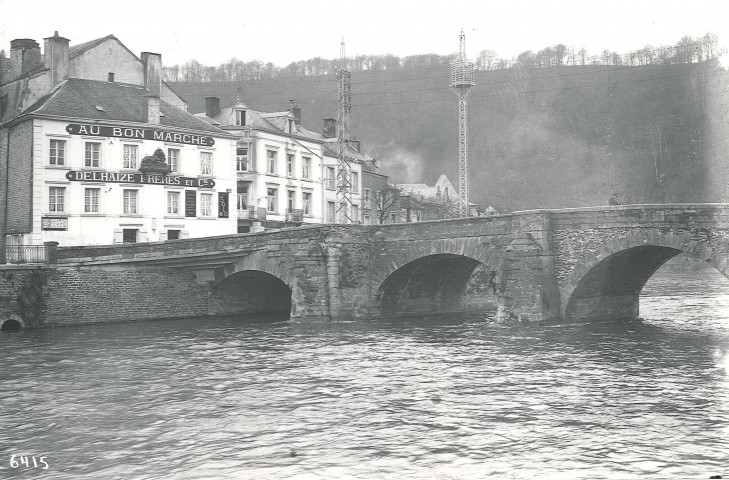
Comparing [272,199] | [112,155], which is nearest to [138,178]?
[112,155]

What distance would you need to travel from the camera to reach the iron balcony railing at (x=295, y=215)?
5644 centimetres

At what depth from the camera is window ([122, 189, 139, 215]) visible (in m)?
45.5

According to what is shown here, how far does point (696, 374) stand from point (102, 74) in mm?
38942

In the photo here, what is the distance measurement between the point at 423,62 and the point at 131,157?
106m

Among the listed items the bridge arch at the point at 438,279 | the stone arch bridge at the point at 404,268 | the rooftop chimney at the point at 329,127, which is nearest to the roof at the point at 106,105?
the stone arch bridge at the point at 404,268

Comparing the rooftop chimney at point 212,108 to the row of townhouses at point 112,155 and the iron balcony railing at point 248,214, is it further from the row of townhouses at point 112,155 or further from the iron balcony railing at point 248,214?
the iron balcony railing at point 248,214

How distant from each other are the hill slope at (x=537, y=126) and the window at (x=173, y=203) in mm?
52838

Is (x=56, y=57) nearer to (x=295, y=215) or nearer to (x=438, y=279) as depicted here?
(x=295, y=215)

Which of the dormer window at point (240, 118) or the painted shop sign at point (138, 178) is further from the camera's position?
the dormer window at point (240, 118)

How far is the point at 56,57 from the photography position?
4528cm

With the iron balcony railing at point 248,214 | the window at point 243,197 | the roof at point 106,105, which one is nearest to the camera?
the roof at point 106,105

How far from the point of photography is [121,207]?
4531cm

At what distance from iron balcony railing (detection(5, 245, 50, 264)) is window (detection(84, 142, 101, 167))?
5574mm

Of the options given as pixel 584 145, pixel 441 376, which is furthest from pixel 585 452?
pixel 584 145
